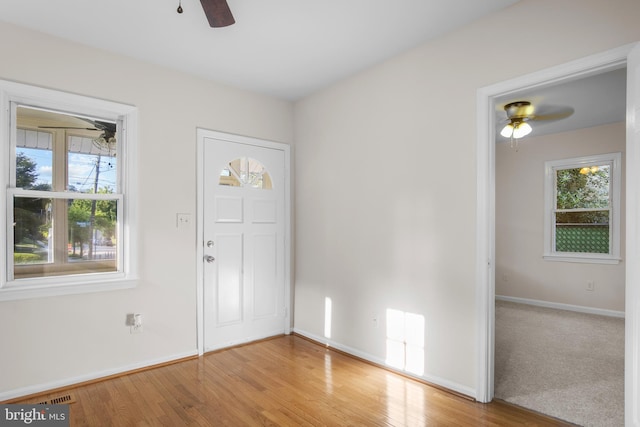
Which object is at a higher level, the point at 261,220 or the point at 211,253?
the point at 261,220

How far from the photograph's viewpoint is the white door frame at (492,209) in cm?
182

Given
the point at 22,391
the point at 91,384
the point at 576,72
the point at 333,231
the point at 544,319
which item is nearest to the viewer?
the point at 576,72

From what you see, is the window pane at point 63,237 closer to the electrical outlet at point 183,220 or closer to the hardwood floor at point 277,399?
the electrical outlet at point 183,220

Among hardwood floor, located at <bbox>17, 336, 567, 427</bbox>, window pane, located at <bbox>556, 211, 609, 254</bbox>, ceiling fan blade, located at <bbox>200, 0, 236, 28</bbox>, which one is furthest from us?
window pane, located at <bbox>556, 211, 609, 254</bbox>

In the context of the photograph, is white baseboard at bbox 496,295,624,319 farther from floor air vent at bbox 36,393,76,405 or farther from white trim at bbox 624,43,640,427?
floor air vent at bbox 36,393,76,405

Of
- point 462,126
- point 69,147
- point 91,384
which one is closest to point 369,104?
point 462,126

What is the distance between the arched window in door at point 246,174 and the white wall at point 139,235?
0.31 meters

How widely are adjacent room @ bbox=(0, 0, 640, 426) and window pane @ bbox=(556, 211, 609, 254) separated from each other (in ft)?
→ 7.34

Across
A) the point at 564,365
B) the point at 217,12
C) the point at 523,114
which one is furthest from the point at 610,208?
the point at 217,12

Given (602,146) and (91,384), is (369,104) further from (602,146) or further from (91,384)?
(602,146)

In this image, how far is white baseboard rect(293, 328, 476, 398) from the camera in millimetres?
2613

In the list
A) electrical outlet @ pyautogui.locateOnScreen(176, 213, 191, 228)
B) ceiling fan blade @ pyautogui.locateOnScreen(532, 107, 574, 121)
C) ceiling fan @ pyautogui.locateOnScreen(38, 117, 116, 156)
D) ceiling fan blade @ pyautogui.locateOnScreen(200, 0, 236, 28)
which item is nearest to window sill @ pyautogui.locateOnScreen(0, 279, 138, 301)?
electrical outlet @ pyautogui.locateOnScreen(176, 213, 191, 228)

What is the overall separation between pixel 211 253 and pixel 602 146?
5.35 meters

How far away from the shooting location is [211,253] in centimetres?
354
